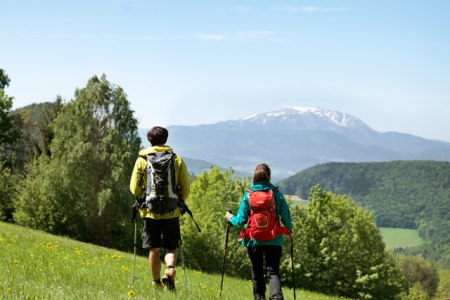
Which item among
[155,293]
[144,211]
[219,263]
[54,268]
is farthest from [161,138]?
[219,263]

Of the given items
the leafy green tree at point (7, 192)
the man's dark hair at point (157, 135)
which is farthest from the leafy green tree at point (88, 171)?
the man's dark hair at point (157, 135)

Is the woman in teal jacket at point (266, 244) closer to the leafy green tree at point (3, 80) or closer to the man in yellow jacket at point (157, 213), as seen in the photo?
the man in yellow jacket at point (157, 213)

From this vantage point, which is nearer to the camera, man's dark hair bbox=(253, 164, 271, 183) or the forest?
man's dark hair bbox=(253, 164, 271, 183)

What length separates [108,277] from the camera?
9141 millimetres

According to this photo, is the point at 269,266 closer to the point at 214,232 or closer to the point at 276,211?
the point at 276,211

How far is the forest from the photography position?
43.6 m

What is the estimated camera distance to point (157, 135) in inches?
335

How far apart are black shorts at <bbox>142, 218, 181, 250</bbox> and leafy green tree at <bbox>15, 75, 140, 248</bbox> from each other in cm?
3500

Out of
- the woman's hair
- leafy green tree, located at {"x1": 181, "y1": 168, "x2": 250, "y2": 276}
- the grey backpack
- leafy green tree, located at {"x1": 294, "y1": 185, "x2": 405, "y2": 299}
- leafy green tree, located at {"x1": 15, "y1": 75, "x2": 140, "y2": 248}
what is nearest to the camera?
the grey backpack

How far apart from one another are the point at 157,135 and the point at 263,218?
1985 millimetres

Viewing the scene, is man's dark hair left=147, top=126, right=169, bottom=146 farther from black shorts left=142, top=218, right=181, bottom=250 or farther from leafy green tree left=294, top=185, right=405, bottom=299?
leafy green tree left=294, top=185, right=405, bottom=299

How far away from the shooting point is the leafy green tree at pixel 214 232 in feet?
155

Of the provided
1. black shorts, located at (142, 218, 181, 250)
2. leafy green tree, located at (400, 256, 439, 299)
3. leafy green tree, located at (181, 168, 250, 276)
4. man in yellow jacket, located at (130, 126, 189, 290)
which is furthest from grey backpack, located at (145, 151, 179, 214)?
leafy green tree, located at (400, 256, 439, 299)

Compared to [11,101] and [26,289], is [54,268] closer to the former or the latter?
[26,289]
